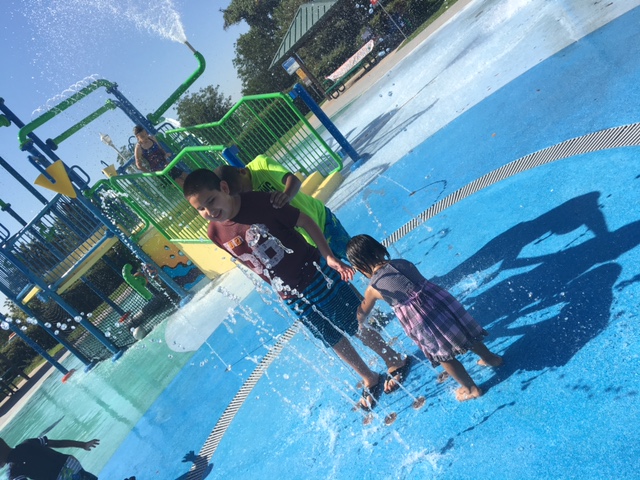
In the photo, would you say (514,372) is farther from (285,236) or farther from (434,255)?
(434,255)

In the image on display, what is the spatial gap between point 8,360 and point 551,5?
53.1 ft

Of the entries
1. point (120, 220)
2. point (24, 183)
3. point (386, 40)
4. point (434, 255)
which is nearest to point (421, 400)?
point (434, 255)

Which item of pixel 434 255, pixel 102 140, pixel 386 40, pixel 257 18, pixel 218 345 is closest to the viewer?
pixel 434 255

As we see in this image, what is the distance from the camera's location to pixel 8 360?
14648mm

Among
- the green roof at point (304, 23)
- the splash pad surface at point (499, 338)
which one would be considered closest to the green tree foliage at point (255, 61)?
the green roof at point (304, 23)

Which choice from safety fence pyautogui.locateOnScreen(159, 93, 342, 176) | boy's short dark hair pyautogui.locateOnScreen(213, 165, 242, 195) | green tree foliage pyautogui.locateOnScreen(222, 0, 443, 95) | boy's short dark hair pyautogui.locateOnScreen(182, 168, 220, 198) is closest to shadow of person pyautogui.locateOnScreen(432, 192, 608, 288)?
boy's short dark hair pyautogui.locateOnScreen(213, 165, 242, 195)

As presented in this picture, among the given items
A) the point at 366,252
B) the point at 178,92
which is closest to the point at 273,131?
the point at 178,92

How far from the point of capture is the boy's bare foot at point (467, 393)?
10.1 feet

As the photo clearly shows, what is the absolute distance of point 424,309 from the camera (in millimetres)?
2848

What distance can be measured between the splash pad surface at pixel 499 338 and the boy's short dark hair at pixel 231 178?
1.84 meters

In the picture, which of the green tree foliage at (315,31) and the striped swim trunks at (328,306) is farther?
the green tree foliage at (315,31)

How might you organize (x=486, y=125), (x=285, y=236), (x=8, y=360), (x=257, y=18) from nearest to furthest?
1. (x=285, y=236)
2. (x=486, y=125)
3. (x=8, y=360)
4. (x=257, y=18)

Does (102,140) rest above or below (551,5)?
above

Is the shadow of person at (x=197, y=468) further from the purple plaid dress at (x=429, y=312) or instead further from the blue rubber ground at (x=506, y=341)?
the purple plaid dress at (x=429, y=312)
